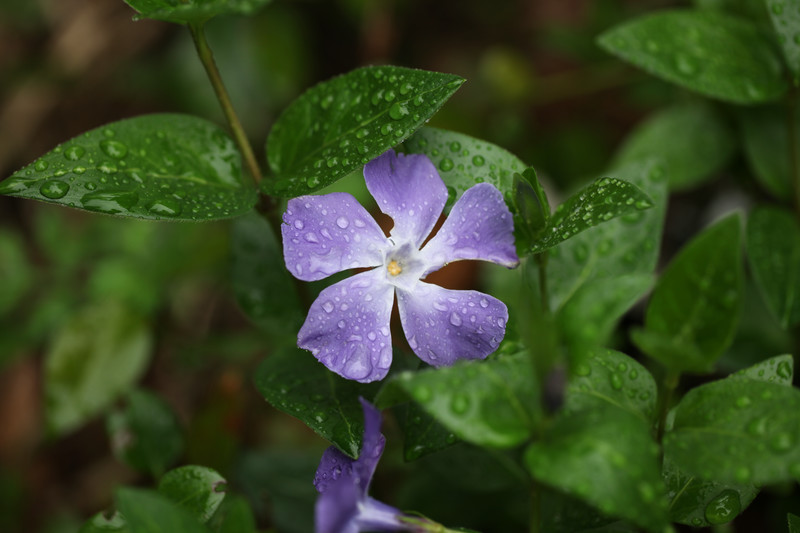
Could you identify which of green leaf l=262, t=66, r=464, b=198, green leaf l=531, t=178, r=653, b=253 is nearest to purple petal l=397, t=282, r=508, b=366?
green leaf l=531, t=178, r=653, b=253

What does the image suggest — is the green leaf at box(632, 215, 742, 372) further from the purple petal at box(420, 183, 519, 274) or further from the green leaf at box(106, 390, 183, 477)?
the green leaf at box(106, 390, 183, 477)

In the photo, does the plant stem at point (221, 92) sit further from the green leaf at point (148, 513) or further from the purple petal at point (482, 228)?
the green leaf at point (148, 513)

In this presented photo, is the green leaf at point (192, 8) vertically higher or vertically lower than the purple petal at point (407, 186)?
higher

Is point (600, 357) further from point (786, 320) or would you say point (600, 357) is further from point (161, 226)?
point (161, 226)

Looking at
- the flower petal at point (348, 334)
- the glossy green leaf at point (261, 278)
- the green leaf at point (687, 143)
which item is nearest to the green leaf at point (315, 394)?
the flower petal at point (348, 334)

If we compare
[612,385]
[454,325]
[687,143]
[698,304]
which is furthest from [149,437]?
[687,143]

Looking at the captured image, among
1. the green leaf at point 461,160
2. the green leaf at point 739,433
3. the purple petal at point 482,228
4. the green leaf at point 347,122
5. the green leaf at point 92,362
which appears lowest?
the green leaf at point 92,362

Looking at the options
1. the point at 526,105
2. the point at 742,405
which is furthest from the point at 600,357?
the point at 526,105
